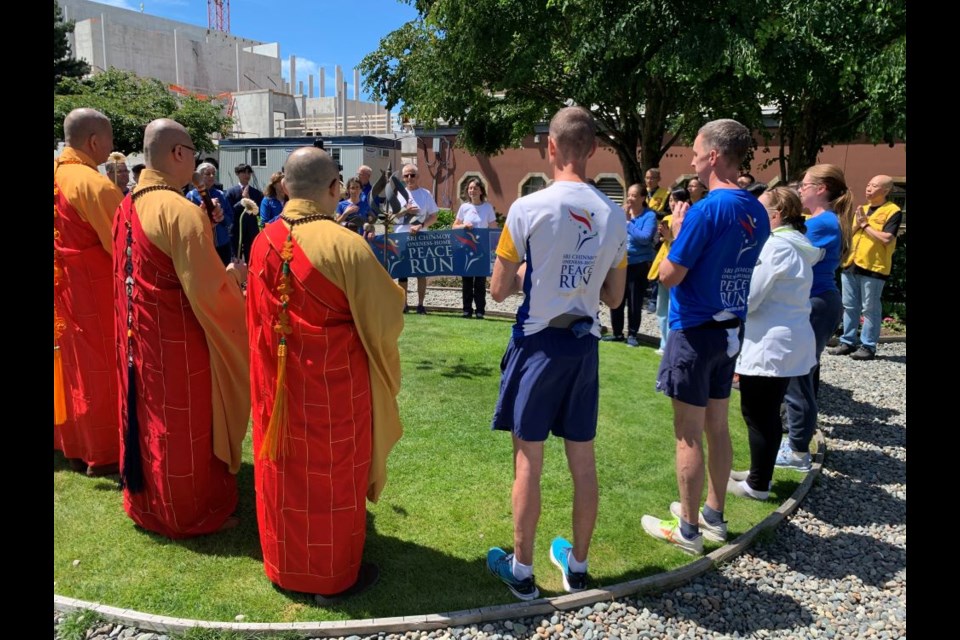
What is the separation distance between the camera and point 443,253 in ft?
34.2

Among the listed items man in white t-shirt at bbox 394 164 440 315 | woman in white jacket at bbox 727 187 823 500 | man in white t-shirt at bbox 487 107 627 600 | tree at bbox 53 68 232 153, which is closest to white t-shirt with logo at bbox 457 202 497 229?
man in white t-shirt at bbox 394 164 440 315

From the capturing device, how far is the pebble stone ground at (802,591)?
325cm

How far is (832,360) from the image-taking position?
917 centimetres

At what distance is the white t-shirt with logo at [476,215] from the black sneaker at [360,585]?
24.4ft

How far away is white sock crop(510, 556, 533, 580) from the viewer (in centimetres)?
339

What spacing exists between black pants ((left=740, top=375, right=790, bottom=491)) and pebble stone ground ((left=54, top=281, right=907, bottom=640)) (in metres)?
0.51

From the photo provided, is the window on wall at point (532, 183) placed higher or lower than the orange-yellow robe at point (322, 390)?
higher

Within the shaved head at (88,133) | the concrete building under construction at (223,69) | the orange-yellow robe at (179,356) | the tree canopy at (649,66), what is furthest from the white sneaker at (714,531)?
the concrete building under construction at (223,69)

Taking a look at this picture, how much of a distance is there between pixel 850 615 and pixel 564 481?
1856 mm

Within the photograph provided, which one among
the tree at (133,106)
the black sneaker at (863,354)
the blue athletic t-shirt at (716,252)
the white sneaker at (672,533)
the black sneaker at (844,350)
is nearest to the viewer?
the blue athletic t-shirt at (716,252)

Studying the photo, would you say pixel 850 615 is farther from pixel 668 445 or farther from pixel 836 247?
pixel 836 247

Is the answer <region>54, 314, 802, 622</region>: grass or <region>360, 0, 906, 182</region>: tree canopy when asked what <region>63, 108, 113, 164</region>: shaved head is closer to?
<region>54, 314, 802, 622</region>: grass

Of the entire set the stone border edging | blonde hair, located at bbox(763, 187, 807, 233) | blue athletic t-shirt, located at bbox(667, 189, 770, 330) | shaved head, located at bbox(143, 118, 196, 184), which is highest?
shaved head, located at bbox(143, 118, 196, 184)

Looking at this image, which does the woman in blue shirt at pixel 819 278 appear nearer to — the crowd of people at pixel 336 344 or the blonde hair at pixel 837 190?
the blonde hair at pixel 837 190
